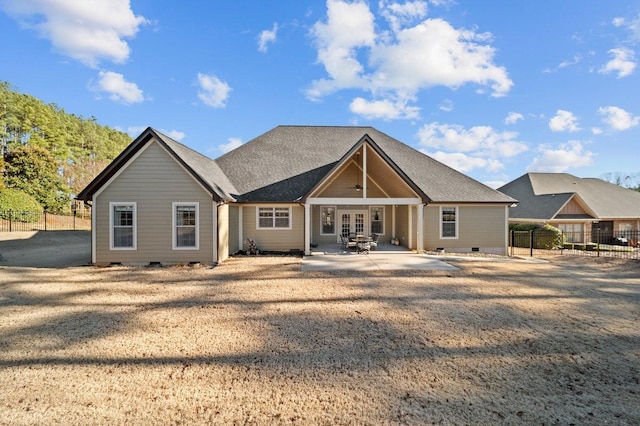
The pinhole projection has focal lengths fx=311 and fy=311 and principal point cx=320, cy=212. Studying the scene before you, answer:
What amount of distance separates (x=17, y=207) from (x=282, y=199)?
26.5 metres

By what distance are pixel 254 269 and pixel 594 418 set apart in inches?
388

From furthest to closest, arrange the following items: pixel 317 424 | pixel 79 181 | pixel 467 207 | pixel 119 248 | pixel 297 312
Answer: pixel 79 181, pixel 467 207, pixel 119 248, pixel 297 312, pixel 317 424

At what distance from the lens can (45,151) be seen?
32.9 metres

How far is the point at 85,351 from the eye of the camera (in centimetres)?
487

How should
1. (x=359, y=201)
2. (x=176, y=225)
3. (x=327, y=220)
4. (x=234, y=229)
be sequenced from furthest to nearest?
(x=327, y=220), (x=234, y=229), (x=359, y=201), (x=176, y=225)

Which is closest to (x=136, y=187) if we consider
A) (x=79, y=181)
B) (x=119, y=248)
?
(x=119, y=248)

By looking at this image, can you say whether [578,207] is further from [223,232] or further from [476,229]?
[223,232]

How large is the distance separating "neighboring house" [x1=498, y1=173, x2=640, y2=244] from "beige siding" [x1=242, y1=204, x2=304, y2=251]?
19.7 meters

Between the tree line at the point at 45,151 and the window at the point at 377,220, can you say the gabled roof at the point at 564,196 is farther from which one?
the tree line at the point at 45,151

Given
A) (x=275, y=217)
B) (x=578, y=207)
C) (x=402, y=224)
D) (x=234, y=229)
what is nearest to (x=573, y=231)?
(x=578, y=207)

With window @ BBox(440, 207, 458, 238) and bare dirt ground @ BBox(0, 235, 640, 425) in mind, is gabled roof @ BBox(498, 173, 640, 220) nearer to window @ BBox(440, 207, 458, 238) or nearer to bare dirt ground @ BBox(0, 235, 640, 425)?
window @ BBox(440, 207, 458, 238)

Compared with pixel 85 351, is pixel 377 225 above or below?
above

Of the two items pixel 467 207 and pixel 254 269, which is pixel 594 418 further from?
pixel 467 207

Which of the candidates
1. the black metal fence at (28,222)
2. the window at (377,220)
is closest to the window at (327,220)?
the window at (377,220)
